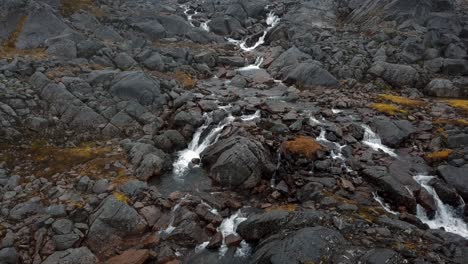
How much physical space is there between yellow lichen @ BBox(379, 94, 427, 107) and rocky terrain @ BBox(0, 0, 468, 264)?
0.20 metres

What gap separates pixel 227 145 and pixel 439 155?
13150 mm

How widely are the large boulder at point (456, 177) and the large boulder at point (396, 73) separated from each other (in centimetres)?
1431

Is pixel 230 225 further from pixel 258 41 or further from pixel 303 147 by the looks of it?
pixel 258 41

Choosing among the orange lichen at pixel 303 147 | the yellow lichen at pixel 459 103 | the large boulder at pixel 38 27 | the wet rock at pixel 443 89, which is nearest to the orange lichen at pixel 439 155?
the orange lichen at pixel 303 147

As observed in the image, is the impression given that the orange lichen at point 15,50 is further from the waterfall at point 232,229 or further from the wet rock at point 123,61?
the waterfall at point 232,229

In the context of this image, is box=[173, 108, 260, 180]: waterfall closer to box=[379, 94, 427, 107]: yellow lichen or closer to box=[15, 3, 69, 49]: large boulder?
box=[379, 94, 427, 107]: yellow lichen

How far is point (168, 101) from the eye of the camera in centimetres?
3089

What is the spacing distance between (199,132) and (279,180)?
764 centimetres

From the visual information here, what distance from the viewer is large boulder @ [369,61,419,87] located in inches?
1383

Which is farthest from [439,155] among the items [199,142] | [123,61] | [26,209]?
[123,61]

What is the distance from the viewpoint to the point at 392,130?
26516 millimetres

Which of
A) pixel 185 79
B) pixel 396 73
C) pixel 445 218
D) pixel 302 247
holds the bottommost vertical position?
pixel 185 79

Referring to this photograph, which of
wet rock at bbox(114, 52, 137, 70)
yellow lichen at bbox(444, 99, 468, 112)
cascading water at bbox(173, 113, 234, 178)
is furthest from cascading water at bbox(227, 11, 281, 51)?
yellow lichen at bbox(444, 99, 468, 112)

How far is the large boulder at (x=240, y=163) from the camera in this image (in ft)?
73.8
